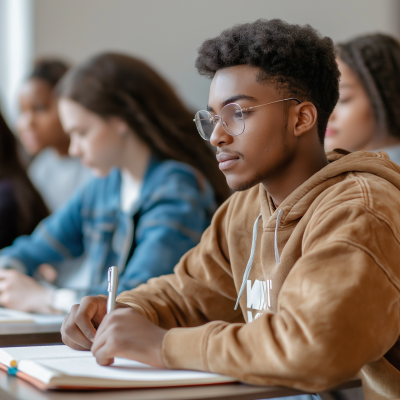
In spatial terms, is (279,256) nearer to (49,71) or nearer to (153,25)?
(49,71)

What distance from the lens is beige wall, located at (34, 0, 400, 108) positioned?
322cm

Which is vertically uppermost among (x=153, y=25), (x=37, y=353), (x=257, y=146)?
(x=153, y=25)

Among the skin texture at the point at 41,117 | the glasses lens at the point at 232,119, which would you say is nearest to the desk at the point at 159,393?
the glasses lens at the point at 232,119

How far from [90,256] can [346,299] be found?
1.51 meters

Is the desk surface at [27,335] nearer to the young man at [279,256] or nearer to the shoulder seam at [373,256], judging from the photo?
the young man at [279,256]

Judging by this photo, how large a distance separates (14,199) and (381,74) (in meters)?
1.59

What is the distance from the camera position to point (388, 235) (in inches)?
30.4

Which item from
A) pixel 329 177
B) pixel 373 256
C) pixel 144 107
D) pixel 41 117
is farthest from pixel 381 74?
pixel 41 117

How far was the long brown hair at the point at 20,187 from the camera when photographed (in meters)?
2.49

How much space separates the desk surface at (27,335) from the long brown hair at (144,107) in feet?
3.00

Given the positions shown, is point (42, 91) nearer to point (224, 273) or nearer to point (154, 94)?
point (154, 94)

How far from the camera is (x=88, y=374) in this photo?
2.49ft

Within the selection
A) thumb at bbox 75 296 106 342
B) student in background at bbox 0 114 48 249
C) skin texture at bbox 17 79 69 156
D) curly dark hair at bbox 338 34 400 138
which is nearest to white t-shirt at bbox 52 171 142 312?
student in background at bbox 0 114 48 249

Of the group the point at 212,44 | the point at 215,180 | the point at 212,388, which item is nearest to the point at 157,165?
the point at 215,180
